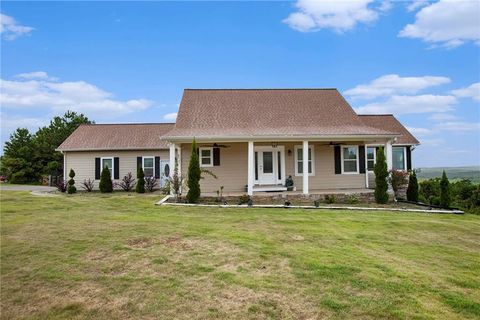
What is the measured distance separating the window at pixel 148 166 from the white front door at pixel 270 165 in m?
8.45

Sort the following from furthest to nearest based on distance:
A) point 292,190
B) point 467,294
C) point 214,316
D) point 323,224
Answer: point 292,190
point 323,224
point 467,294
point 214,316

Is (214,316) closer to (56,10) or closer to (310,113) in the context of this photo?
(56,10)

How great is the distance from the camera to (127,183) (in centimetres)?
2116

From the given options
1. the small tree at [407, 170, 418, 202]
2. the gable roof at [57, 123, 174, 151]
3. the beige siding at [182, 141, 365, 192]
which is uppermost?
the gable roof at [57, 123, 174, 151]

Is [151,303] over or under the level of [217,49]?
under

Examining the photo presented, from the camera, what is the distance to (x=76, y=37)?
49.4 feet

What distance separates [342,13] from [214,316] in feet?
47.1

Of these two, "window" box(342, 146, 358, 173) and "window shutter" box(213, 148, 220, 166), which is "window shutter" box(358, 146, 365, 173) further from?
"window shutter" box(213, 148, 220, 166)

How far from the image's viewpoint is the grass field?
4.04m

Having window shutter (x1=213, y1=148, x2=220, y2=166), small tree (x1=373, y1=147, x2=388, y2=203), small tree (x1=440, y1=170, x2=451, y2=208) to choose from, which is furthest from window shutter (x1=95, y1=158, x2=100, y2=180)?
small tree (x1=440, y1=170, x2=451, y2=208)

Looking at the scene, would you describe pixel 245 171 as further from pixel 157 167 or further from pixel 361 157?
pixel 157 167

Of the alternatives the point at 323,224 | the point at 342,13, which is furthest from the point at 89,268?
the point at 342,13

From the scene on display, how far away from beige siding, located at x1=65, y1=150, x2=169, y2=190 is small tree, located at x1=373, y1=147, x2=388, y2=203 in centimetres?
1333

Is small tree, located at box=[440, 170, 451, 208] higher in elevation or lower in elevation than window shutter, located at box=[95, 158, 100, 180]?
lower
